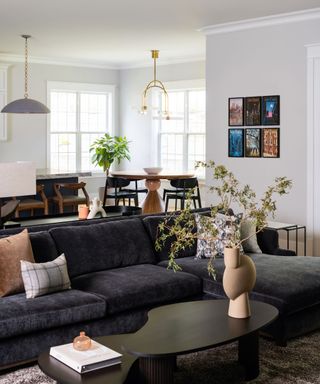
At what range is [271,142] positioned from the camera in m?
6.90

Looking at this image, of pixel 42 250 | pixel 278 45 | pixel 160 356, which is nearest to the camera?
pixel 160 356

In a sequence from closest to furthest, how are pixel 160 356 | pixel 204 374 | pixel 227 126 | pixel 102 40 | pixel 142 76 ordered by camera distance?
pixel 160 356 → pixel 204 374 → pixel 227 126 → pixel 102 40 → pixel 142 76

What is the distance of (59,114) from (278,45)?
5581 millimetres

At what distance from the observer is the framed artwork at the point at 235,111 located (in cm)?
721

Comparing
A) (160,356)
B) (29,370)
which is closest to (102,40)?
(29,370)

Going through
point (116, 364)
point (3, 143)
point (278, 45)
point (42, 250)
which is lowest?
point (116, 364)

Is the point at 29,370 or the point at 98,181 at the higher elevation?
the point at 98,181

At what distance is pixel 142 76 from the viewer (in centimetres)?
1141

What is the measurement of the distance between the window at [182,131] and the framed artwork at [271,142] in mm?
3482

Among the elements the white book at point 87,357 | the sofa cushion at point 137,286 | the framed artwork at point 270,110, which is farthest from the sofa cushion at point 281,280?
the framed artwork at point 270,110

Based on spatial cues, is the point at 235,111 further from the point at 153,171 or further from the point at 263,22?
the point at 153,171

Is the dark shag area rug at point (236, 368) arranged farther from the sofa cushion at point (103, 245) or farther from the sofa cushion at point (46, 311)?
the sofa cushion at point (103, 245)

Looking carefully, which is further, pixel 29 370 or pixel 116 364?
pixel 29 370

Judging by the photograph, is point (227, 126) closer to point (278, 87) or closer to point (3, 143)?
point (278, 87)
